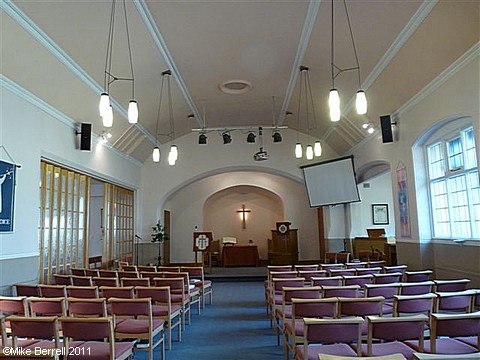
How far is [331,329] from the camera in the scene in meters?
2.77

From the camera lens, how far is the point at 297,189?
14.5 meters

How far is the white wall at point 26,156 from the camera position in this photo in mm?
5457

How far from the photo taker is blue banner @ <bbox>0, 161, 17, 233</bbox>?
5.34m

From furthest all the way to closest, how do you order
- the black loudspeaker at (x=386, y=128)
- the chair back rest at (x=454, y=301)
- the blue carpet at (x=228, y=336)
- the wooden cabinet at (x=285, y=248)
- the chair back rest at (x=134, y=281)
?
the wooden cabinet at (x=285, y=248), the black loudspeaker at (x=386, y=128), the chair back rest at (x=134, y=281), the blue carpet at (x=228, y=336), the chair back rest at (x=454, y=301)

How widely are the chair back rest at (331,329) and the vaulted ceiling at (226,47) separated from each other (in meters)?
3.80

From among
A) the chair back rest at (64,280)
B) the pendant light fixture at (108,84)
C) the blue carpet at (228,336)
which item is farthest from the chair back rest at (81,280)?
the pendant light fixture at (108,84)

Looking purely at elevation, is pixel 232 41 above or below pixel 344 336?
above

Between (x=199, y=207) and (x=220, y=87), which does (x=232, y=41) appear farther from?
(x=199, y=207)

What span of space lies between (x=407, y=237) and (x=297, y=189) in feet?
22.7

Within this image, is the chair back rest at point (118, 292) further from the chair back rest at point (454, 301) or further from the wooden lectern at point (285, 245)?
the wooden lectern at point (285, 245)

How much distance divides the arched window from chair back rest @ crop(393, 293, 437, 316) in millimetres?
2931

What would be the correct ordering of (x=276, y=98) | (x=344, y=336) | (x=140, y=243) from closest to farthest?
(x=344, y=336) < (x=276, y=98) < (x=140, y=243)

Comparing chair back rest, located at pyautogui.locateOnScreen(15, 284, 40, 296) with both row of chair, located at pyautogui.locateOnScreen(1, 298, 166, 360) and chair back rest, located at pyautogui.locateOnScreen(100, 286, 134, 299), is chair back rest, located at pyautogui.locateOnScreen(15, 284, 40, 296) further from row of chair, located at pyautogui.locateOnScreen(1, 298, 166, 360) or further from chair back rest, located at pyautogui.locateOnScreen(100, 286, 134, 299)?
row of chair, located at pyautogui.locateOnScreen(1, 298, 166, 360)

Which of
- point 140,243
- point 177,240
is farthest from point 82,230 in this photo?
point 177,240
